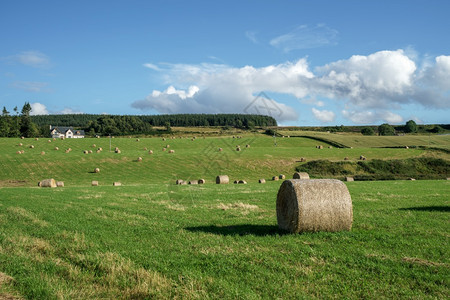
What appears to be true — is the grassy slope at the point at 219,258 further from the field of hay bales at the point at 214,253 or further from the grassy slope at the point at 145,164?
the grassy slope at the point at 145,164

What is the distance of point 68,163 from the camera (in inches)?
2280

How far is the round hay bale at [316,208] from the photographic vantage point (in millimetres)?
11094

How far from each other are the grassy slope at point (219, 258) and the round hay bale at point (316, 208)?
530 mm

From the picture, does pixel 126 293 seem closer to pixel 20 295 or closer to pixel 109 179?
pixel 20 295

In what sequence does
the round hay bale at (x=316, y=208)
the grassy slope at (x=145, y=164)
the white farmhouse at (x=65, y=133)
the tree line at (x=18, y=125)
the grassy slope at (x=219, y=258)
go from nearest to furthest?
1. the grassy slope at (x=219, y=258)
2. the round hay bale at (x=316, y=208)
3. the grassy slope at (x=145, y=164)
4. the tree line at (x=18, y=125)
5. the white farmhouse at (x=65, y=133)

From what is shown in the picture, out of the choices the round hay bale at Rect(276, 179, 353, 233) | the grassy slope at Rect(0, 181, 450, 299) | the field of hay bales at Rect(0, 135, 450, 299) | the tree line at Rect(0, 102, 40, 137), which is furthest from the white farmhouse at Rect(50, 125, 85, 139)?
the round hay bale at Rect(276, 179, 353, 233)

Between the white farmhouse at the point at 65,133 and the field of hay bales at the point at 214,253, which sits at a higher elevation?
the white farmhouse at the point at 65,133

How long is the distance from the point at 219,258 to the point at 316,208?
4.02 metres

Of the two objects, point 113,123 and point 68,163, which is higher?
point 113,123

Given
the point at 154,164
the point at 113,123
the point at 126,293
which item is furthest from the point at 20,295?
the point at 113,123

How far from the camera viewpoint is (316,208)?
36.6ft

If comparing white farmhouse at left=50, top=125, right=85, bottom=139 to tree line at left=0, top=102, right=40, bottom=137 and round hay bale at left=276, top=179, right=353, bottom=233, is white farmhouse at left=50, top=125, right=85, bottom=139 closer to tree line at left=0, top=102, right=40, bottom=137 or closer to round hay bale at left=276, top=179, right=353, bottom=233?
tree line at left=0, top=102, right=40, bottom=137

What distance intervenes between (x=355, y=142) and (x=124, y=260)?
9901 cm

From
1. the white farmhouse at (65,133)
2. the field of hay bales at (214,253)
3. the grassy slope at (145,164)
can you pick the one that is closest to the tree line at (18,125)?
the white farmhouse at (65,133)
